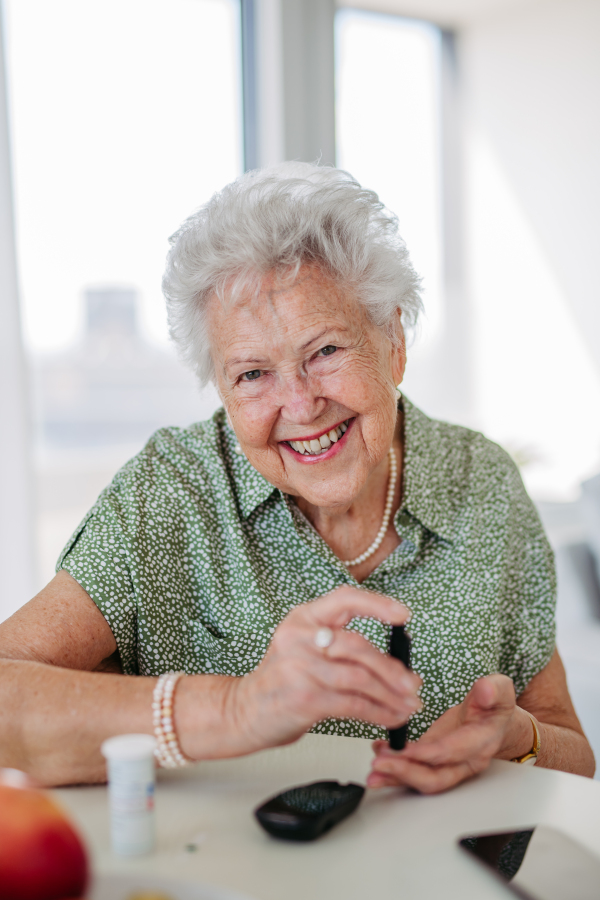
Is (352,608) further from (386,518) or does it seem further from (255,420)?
(386,518)

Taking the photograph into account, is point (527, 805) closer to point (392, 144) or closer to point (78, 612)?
point (78, 612)

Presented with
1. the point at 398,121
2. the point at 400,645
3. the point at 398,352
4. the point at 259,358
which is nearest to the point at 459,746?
the point at 400,645

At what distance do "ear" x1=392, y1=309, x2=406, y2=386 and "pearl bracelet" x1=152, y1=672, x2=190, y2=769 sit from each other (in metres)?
0.70

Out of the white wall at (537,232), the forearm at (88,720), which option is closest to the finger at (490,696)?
the forearm at (88,720)

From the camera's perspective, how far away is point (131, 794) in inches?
28.0

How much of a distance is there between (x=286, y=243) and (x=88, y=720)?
2.29ft

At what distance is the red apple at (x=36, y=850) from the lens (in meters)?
0.55

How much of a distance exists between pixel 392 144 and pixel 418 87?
38cm

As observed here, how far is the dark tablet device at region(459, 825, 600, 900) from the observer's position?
26.6 inches

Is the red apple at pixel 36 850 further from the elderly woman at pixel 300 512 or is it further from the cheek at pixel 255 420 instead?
the cheek at pixel 255 420

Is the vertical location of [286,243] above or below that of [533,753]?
above

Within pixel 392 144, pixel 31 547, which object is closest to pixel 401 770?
pixel 31 547

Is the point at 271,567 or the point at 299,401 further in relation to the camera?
the point at 271,567

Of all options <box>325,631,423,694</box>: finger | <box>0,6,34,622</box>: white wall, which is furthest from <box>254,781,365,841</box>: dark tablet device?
<box>0,6,34,622</box>: white wall
